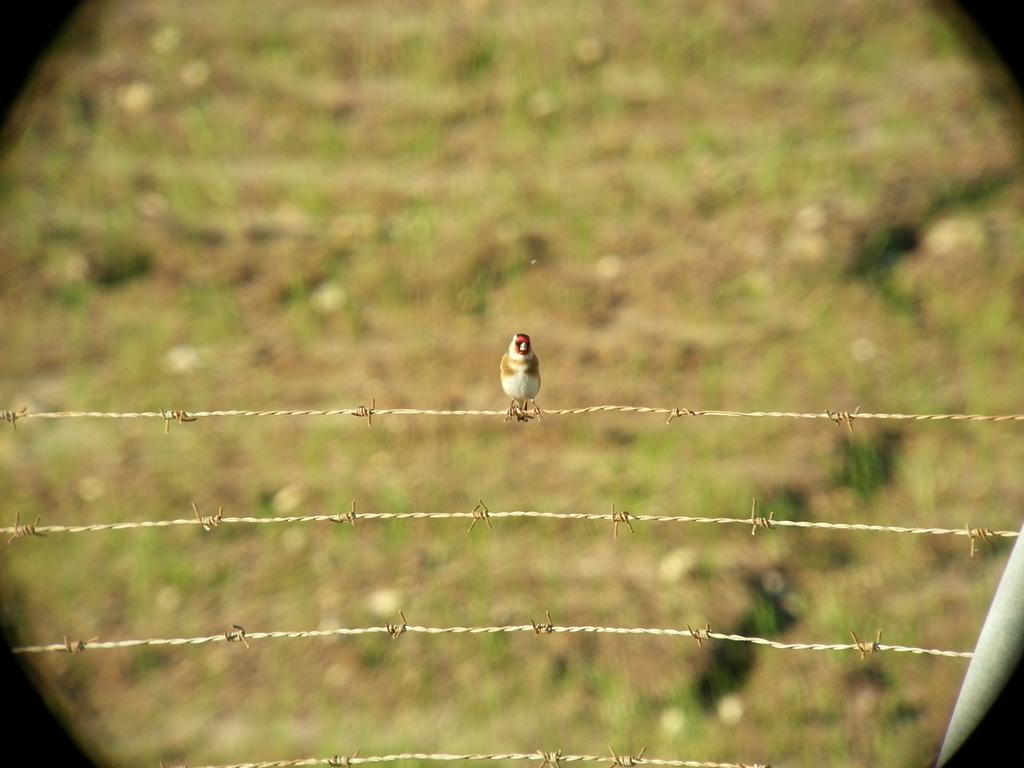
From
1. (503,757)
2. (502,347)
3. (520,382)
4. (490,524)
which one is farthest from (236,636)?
(502,347)

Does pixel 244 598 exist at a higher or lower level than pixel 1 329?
lower

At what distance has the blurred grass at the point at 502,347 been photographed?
3.18 meters

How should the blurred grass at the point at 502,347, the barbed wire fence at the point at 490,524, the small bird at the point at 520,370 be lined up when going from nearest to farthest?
the barbed wire fence at the point at 490,524 < the small bird at the point at 520,370 < the blurred grass at the point at 502,347

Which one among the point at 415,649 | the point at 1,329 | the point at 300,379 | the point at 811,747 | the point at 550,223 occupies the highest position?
the point at 550,223

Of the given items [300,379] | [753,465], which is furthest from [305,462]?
[753,465]

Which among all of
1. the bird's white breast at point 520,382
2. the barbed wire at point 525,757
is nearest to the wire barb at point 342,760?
the barbed wire at point 525,757

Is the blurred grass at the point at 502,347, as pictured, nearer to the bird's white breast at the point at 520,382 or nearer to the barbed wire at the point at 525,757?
the barbed wire at the point at 525,757

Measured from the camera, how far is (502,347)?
395cm

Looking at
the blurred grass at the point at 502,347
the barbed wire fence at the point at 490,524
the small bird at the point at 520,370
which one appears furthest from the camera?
the blurred grass at the point at 502,347

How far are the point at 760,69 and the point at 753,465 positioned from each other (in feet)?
7.29

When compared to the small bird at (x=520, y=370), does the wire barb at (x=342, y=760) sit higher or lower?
lower

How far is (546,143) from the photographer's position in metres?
4.43

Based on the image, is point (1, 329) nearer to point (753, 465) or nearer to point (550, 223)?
point (550, 223)

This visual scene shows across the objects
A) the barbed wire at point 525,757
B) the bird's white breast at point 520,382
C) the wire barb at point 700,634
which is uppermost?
the bird's white breast at point 520,382
